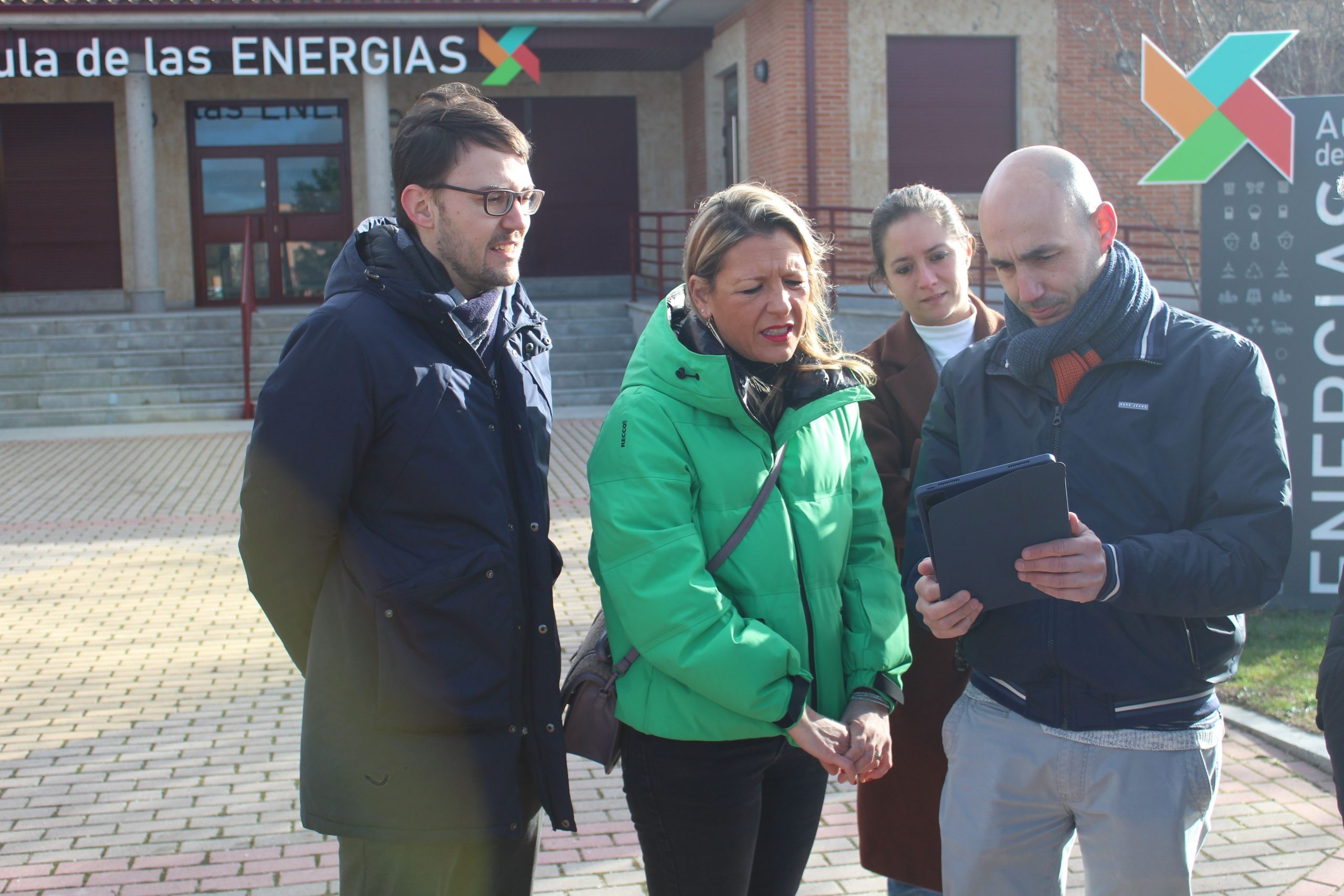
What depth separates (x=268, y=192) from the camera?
2019cm

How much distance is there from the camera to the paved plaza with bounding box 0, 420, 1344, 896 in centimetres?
372

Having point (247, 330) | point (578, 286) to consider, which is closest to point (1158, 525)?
point (247, 330)

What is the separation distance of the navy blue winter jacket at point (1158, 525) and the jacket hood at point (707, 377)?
0.37 m

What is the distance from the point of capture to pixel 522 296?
2.65 metres

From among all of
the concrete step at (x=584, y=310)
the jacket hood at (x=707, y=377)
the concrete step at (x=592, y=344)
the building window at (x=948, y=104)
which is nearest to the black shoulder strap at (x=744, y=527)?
the jacket hood at (x=707, y=377)

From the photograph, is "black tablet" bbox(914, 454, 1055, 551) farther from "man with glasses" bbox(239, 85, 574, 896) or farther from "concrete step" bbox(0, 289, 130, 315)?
"concrete step" bbox(0, 289, 130, 315)

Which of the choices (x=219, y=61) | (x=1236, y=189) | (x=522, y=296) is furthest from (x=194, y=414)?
(x=522, y=296)

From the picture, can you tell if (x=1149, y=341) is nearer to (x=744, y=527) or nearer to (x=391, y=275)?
(x=744, y=527)

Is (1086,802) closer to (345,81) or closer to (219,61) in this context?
(219,61)

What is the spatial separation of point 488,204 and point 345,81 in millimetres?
19096

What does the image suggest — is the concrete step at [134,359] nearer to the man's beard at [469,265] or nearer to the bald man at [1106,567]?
the man's beard at [469,265]

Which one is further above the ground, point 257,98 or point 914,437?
point 257,98

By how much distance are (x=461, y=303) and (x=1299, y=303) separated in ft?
17.4

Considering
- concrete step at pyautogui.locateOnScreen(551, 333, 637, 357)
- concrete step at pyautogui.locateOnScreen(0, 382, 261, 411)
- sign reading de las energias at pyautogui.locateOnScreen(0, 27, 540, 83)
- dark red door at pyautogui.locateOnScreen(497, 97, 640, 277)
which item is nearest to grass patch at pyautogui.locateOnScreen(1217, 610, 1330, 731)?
concrete step at pyautogui.locateOnScreen(551, 333, 637, 357)
